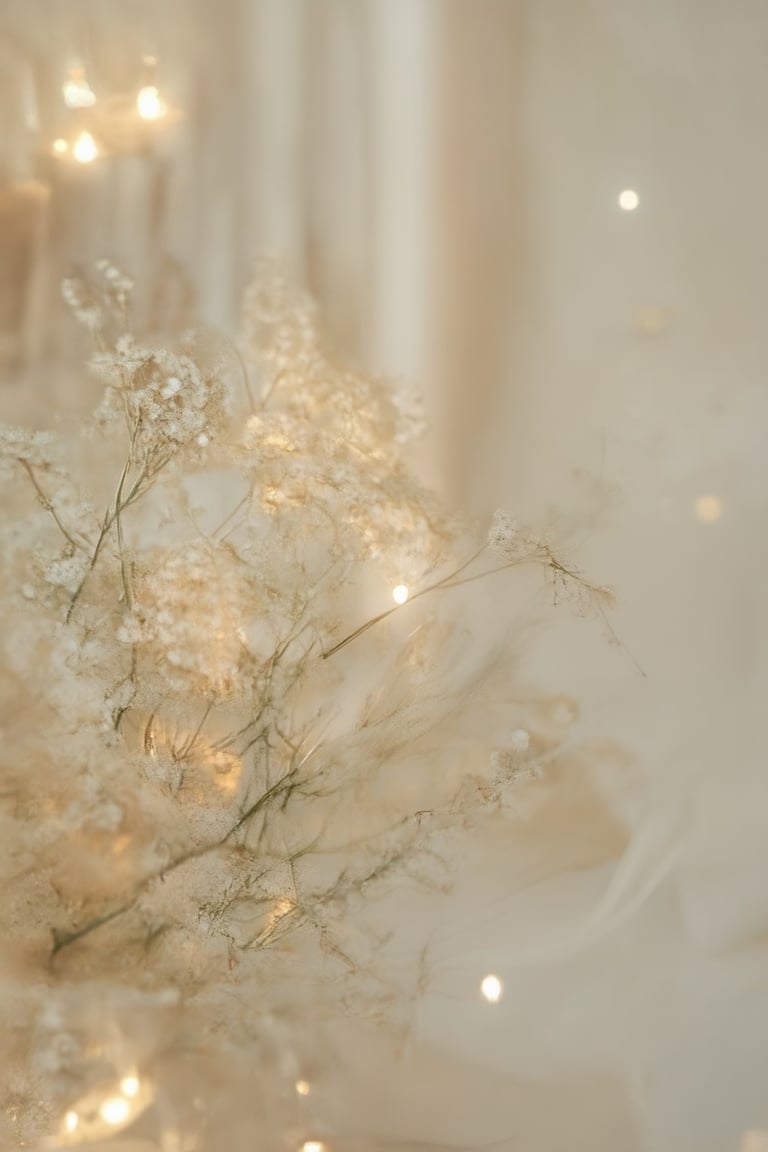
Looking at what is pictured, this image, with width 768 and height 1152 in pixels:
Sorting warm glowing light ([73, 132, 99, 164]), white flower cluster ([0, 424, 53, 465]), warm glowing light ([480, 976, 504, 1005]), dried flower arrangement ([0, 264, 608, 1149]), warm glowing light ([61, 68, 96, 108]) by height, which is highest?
warm glowing light ([61, 68, 96, 108])

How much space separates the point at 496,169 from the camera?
2.72ft

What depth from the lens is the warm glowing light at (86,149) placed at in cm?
86

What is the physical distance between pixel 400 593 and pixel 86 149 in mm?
535

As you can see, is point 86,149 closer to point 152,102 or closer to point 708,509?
point 152,102

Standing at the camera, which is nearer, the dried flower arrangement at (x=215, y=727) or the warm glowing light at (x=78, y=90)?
the dried flower arrangement at (x=215, y=727)

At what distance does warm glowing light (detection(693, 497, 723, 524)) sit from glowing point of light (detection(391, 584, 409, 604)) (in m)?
0.28

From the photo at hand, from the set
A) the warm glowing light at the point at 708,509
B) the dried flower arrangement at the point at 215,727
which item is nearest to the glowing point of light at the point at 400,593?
the dried flower arrangement at the point at 215,727

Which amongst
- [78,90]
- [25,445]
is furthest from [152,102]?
[25,445]

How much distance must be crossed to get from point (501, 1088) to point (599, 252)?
Result: 752 millimetres

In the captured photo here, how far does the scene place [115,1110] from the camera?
75 centimetres

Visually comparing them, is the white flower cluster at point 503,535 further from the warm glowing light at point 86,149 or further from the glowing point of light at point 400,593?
the warm glowing light at point 86,149

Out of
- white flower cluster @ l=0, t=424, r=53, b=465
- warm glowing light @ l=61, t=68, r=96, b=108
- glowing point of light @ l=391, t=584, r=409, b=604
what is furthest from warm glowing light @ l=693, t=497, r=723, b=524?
warm glowing light @ l=61, t=68, r=96, b=108

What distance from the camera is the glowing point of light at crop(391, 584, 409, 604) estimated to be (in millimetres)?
771

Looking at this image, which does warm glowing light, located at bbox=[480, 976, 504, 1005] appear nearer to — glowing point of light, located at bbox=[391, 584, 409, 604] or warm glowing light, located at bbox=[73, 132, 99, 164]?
glowing point of light, located at bbox=[391, 584, 409, 604]
